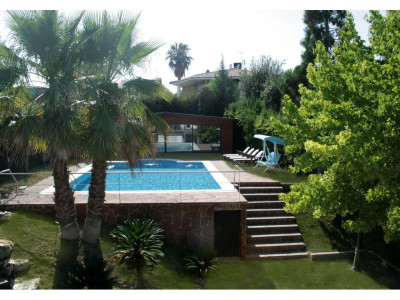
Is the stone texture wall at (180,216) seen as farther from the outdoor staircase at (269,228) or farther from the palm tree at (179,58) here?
the palm tree at (179,58)

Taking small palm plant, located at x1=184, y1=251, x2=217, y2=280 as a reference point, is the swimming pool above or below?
above

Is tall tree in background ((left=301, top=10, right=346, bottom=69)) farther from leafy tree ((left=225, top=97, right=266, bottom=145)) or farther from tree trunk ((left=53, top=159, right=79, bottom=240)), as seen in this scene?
tree trunk ((left=53, top=159, right=79, bottom=240))

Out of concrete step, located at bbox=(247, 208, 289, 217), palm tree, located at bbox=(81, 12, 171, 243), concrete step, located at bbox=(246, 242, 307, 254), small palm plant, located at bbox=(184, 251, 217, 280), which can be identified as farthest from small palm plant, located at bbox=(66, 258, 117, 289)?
concrete step, located at bbox=(247, 208, 289, 217)

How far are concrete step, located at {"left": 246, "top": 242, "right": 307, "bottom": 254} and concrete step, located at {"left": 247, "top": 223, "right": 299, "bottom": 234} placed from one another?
584mm

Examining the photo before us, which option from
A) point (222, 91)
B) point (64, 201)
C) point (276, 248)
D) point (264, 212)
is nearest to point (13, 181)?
point (64, 201)

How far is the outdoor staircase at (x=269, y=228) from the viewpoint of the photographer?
37.5 ft

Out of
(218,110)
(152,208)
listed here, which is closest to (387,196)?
(152,208)

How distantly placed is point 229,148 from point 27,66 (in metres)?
18.1

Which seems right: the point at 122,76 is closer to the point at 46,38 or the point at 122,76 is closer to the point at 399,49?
the point at 46,38

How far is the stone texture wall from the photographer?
436 inches

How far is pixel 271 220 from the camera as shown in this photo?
40.7 ft

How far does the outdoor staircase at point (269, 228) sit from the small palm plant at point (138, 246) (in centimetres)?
344

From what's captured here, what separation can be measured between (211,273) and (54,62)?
7201 millimetres

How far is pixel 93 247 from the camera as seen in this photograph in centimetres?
952
